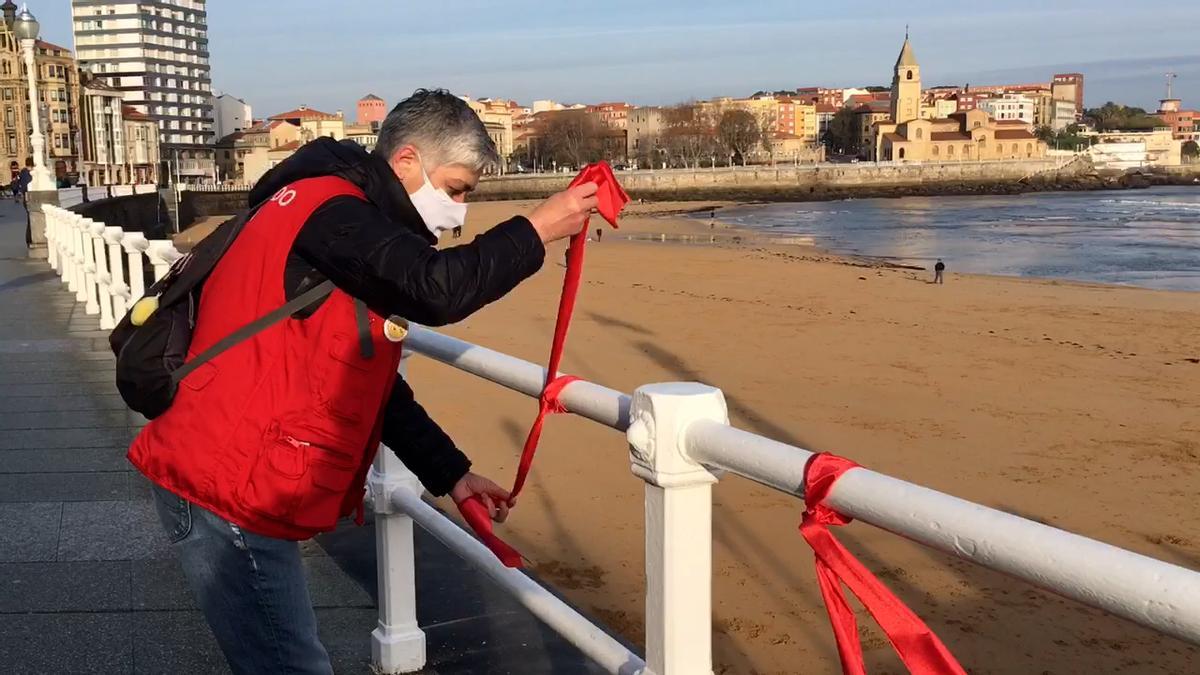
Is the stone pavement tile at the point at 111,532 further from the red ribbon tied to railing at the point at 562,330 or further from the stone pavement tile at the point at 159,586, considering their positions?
the red ribbon tied to railing at the point at 562,330

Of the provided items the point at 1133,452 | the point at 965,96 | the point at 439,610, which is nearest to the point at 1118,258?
the point at 1133,452

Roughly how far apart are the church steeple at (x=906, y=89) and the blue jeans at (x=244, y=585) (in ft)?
470

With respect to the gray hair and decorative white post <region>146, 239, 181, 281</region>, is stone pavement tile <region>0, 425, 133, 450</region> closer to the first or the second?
decorative white post <region>146, 239, 181, 281</region>

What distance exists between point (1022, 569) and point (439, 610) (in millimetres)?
2463

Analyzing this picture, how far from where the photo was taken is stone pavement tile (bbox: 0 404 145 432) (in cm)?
582

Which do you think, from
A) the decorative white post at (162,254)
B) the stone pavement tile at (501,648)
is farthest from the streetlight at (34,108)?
the stone pavement tile at (501,648)

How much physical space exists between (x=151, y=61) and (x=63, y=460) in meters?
142

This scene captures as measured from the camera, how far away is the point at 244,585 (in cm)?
207

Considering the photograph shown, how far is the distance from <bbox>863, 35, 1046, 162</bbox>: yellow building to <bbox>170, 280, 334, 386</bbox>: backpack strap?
133210mm

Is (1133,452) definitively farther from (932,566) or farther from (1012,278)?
(1012,278)

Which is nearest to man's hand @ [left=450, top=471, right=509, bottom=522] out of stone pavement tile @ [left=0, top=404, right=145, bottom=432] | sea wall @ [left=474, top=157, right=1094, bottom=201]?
stone pavement tile @ [left=0, top=404, right=145, bottom=432]

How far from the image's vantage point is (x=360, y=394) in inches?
78.7

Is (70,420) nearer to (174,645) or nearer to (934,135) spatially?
(174,645)

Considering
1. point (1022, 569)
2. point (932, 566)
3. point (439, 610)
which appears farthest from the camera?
point (932, 566)
